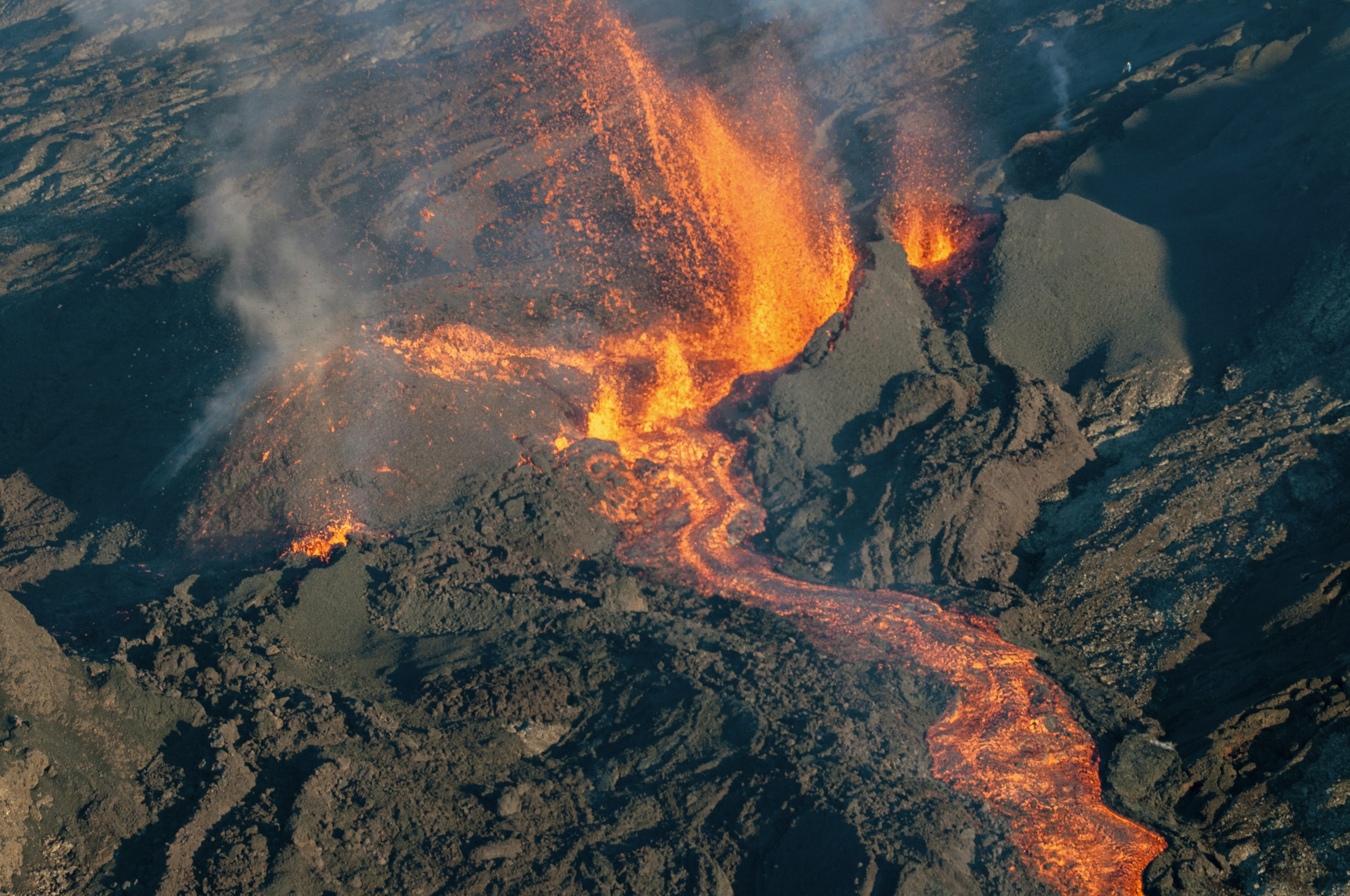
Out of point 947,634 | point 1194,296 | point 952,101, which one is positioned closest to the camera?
point 947,634

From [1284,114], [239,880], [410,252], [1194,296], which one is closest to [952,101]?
[1284,114]

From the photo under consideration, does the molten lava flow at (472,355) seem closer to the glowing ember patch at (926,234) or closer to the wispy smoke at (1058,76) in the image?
the glowing ember patch at (926,234)

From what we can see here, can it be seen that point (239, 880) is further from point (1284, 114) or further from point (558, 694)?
point (1284, 114)

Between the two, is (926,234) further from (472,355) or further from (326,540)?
(326,540)

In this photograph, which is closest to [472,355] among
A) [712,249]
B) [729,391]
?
[729,391]

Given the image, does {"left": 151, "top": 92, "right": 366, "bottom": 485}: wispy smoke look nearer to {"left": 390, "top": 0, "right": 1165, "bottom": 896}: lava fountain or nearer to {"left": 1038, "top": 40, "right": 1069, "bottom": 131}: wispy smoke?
{"left": 390, "top": 0, "right": 1165, "bottom": 896}: lava fountain
